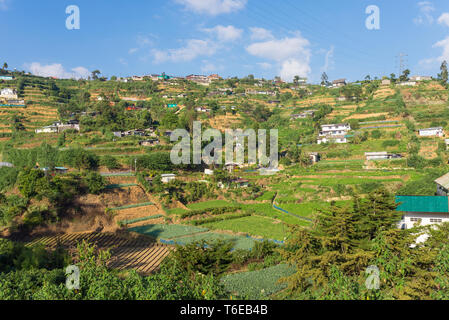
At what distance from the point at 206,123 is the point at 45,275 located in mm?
42462

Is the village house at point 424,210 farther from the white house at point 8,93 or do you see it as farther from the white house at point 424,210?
the white house at point 8,93

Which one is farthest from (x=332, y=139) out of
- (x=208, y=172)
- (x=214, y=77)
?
(x=214, y=77)

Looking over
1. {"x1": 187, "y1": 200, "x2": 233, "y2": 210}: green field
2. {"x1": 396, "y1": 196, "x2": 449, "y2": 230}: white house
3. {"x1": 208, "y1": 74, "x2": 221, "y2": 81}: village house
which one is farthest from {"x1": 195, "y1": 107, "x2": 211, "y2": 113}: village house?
{"x1": 396, "y1": 196, "x2": 449, "y2": 230}: white house

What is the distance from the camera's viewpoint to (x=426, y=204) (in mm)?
17125

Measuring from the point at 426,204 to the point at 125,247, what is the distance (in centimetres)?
1834

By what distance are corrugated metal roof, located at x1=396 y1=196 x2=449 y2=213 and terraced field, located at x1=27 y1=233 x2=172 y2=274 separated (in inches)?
511

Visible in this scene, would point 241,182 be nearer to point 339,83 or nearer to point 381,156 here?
point 381,156

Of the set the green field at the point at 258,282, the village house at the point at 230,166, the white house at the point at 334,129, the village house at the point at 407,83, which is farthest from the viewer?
the village house at the point at 407,83

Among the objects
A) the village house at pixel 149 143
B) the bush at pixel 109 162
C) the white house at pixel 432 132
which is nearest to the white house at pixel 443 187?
the white house at pixel 432 132

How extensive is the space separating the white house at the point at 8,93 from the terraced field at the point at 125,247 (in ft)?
149

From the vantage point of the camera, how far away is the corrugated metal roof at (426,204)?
1673 cm
